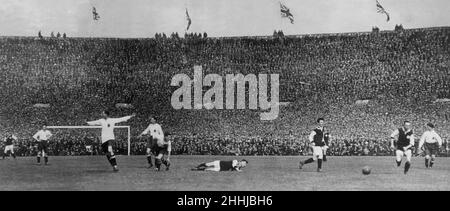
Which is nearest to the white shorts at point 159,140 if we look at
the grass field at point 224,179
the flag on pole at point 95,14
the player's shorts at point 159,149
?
the player's shorts at point 159,149

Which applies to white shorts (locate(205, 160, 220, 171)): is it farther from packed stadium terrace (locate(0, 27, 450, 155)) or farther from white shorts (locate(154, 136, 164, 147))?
packed stadium terrace (locate(0, 27, 450, 155))

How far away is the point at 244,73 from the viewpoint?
3167 cm

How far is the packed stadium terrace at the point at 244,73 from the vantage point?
1146 inches

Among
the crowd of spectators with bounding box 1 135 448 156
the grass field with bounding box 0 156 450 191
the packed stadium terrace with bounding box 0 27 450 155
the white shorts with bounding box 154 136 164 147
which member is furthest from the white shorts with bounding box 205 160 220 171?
the packed stadium terrace with bounding box 0 27 450 155

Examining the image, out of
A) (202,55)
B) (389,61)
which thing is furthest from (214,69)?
(389,61)

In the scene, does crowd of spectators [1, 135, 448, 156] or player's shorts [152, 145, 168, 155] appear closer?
player's shorts [152, 145, 168, 155]

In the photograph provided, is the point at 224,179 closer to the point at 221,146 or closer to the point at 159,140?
the point at 159,140

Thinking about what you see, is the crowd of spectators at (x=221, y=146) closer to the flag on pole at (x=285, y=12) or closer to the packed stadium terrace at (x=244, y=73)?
the packed stadium terrace at (x=244, y=73)

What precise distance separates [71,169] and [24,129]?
1304 centimetres

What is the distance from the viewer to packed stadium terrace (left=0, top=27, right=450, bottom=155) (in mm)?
29109

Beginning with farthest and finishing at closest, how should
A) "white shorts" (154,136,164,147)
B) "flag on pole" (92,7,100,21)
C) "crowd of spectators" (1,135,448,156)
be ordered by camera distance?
"crowd of spectators" (1,135,448,156), "flag on pole" (92,7,100,21), "white shorts" (154,136,164,147)

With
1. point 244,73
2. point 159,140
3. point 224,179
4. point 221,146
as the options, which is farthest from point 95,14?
point 224,179

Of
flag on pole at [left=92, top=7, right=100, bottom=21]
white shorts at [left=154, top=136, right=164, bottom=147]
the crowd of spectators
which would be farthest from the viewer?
the crowd of spectators
